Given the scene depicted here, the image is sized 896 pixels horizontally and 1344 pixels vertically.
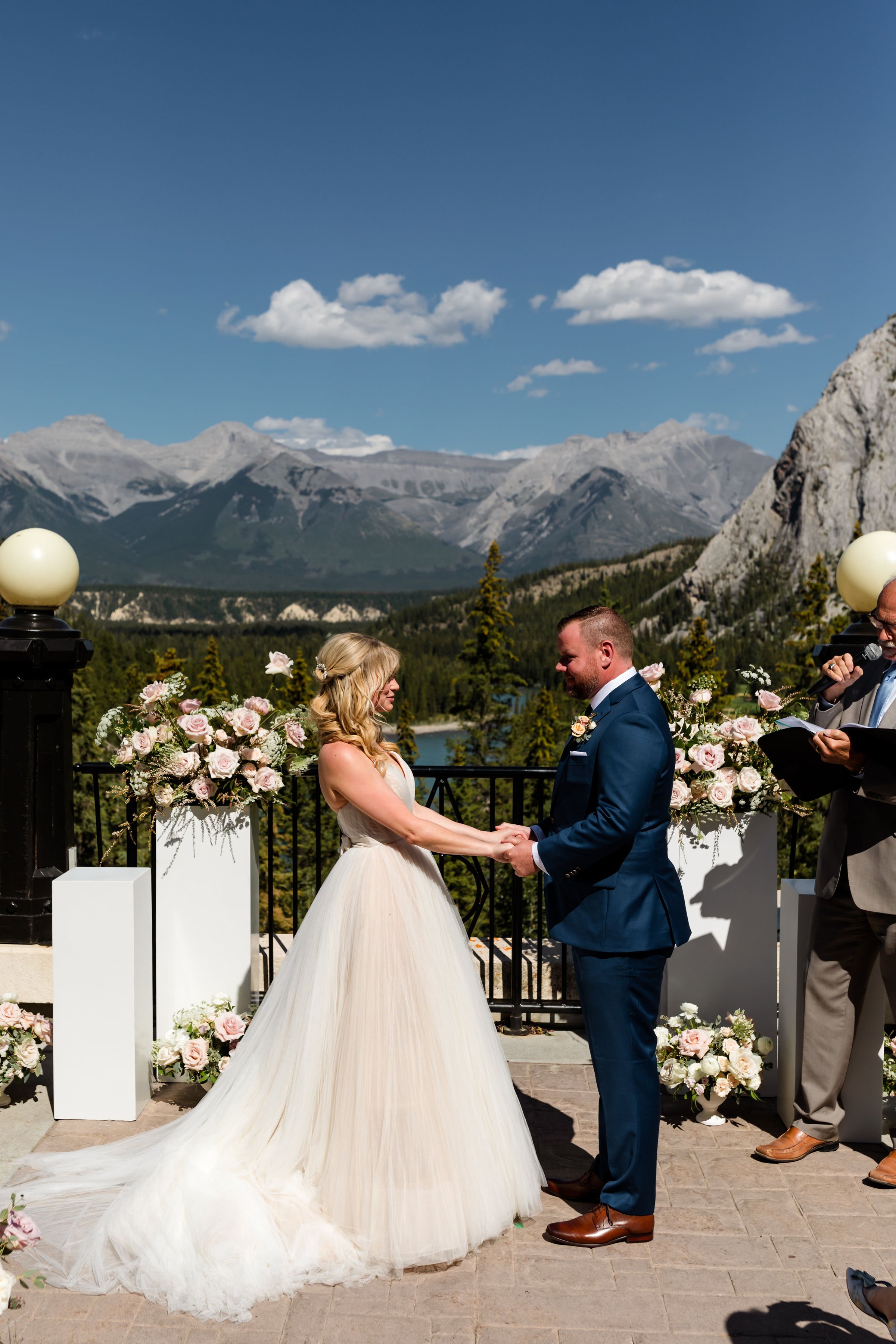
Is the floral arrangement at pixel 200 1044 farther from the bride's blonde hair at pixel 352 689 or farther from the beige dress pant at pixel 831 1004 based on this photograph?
the beige dress pant at pixel 831 1004

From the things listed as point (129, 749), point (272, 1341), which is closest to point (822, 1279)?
point (272, 1341)

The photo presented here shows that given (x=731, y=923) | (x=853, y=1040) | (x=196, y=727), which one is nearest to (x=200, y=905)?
(x=196, y=727)

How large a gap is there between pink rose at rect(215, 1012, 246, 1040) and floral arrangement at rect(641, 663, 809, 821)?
219 cm

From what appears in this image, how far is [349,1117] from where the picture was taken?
356 cm

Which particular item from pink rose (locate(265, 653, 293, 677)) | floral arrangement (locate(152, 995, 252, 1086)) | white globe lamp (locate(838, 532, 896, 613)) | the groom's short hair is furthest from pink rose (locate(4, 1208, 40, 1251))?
white globe lamp (locate(838, 532, 896, 613))

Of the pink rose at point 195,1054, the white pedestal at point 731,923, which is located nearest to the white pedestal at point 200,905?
the pink rose at point 195,1054

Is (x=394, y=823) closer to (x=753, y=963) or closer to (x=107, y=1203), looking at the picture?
(x=107, y=1203)

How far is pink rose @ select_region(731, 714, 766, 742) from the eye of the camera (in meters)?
4.74

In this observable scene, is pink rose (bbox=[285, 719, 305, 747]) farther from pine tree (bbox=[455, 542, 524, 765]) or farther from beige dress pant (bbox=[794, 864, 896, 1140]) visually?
pine tree (bbox=[455, 542, 524, 765])

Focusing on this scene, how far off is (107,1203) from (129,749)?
6.33 feet

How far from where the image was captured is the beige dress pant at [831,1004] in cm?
414

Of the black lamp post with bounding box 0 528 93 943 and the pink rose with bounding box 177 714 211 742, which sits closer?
the pink rose with bounding box 177 714 211 742

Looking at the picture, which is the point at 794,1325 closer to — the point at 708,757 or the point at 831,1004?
the point at 831,1004

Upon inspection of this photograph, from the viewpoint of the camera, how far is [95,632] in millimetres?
112062
